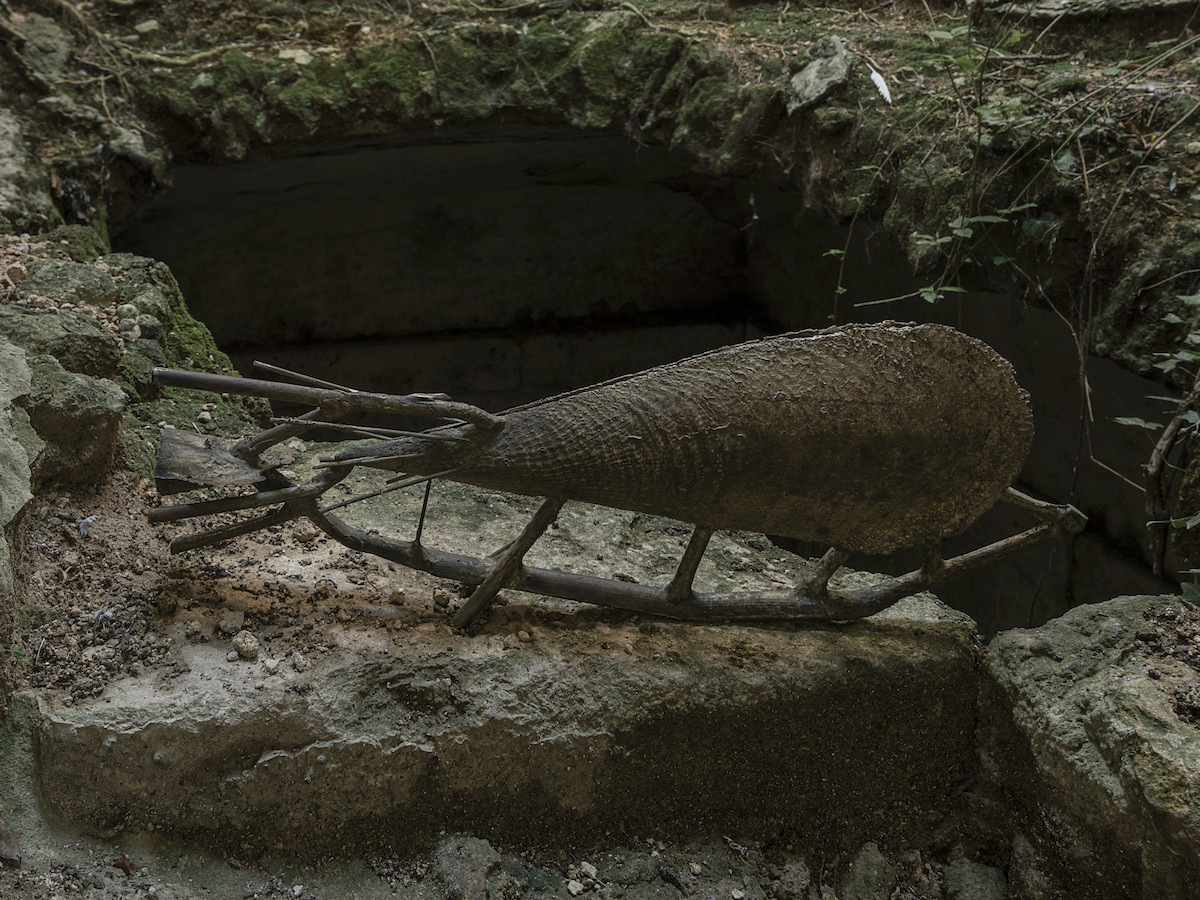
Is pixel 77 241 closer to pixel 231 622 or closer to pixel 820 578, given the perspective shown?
pixel 231 622

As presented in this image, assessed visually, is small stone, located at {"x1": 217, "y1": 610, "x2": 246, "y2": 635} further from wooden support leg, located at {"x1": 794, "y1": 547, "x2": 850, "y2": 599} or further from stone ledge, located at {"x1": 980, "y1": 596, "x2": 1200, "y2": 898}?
stone ledge, located at {"x1": 980, "y1": 596, "x2": 1200, "y2": 898}

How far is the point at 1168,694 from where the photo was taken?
5.48 ft

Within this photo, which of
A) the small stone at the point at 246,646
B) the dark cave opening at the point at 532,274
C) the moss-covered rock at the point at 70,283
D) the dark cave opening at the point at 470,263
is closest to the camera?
the small stone at the point at 246,646

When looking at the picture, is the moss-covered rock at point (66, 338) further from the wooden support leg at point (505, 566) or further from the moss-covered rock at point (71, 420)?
the wooden support leg at point (505, 566)

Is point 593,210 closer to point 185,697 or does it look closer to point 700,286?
point 700,286

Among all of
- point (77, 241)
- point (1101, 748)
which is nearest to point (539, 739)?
point (1101, 748)

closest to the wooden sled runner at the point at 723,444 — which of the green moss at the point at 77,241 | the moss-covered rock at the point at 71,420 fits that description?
the moss-covered rock at the point at 71,420

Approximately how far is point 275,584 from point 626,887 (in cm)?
96

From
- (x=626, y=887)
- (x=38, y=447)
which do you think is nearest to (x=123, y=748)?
(x=38, y=447)

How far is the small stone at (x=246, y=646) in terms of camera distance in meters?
1.71

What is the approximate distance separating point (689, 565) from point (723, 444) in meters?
0.32

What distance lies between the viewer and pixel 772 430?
174cm

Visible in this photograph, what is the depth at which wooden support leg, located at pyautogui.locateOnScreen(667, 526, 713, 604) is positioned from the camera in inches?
74.3

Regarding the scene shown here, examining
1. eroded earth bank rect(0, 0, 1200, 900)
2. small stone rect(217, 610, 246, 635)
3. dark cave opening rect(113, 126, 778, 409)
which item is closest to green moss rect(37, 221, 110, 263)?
eroded earth bank rect(0, 0, 1200, 900)
